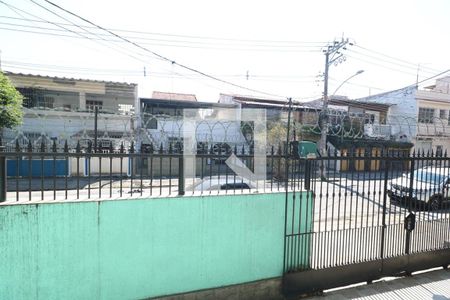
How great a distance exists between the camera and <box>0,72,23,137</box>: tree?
466 inches

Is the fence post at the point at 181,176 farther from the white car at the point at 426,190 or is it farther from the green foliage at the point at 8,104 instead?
the green foliage at the point at 8,104

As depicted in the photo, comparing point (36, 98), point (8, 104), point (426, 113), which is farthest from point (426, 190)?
point (426, 113)

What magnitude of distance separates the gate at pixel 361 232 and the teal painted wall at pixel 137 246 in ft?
1.15

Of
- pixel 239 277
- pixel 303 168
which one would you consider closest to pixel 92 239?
pixel 239 277

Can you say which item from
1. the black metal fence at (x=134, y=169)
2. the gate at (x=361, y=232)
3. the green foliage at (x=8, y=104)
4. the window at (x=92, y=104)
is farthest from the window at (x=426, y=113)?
the green foliage at (x=8, y=104)

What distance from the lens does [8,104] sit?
12.4 meters

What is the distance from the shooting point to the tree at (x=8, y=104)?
11827mm

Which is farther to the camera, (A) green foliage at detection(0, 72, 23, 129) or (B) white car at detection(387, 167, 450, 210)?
(A) green foliage at detection(0, 72, 23, 129)

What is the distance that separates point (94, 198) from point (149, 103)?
18.6 meters

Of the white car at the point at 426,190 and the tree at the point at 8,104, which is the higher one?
the tree at the point at 8,104

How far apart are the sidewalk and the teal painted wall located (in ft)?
3.96

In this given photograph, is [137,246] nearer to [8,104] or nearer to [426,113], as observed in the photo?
[8,104]

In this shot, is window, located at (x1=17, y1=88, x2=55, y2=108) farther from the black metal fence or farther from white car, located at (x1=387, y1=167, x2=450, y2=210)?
white car, located at (x1=387, y1=167, x2=450, y2=210)

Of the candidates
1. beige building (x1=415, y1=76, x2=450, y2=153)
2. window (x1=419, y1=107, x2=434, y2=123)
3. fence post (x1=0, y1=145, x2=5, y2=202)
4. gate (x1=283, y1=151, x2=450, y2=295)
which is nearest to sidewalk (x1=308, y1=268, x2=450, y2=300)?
gate (x1=283, y1=151, x2=450, y2=295)
